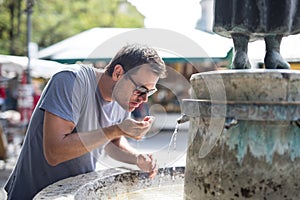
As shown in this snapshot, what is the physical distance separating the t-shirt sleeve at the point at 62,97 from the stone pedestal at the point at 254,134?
81cm

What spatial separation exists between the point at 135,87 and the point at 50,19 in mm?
20772

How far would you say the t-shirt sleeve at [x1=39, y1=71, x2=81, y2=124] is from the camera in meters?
2.36

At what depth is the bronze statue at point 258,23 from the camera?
201 centimetres

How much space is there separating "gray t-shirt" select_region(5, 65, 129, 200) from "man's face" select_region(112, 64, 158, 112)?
0.13 metres

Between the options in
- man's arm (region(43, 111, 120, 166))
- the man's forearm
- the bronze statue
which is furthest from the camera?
the man's forearm

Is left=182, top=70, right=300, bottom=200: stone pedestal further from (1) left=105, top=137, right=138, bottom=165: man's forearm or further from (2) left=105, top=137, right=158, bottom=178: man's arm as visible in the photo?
(1) left=105, top=137, right=138, bottom=165: man's forearm

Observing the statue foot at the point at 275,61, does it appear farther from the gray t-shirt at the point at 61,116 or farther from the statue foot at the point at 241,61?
the gray t-shirt at the point at 61,116

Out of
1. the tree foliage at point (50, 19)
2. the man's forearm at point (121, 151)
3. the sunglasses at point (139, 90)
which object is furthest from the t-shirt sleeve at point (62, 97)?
the tree foliage at point (50, 19)

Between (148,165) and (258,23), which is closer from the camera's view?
(258,23)

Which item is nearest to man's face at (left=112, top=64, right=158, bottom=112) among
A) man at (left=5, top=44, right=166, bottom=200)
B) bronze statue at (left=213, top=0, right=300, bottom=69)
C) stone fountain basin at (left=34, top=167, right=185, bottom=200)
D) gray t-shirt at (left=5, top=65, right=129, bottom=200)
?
man at (left=5, top=44, right=166, bottom=200)

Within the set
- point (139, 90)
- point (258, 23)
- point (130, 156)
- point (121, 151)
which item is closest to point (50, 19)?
point (121, 151)

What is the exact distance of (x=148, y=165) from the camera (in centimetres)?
276

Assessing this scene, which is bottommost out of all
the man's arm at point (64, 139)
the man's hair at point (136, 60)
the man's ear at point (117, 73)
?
the man's arm at point (64, 139)

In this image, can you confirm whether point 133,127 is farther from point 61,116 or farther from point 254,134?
point 254,134
